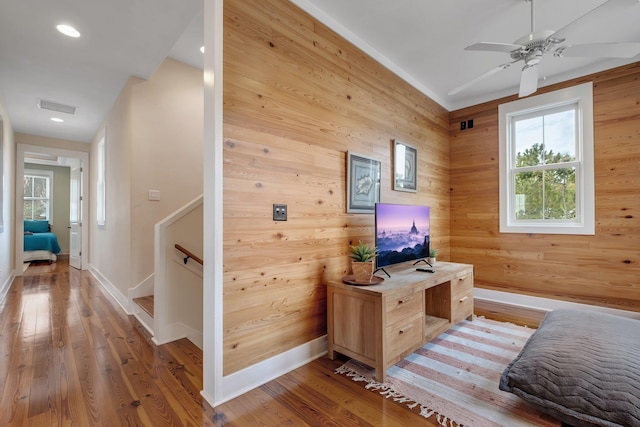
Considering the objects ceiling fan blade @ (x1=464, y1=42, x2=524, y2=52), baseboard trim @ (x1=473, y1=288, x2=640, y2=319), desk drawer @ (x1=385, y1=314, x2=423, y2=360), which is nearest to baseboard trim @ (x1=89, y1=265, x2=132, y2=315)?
desk drawer @ (x1=385, y1=314, x2=423, y2=360)

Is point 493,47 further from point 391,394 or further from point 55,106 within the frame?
point 55,106

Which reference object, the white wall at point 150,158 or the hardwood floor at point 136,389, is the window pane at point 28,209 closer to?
the white wall at point 150,158

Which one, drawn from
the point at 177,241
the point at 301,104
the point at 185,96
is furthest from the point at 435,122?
the point at 177,241

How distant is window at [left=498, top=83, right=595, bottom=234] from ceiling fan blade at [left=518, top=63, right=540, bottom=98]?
1312 mm

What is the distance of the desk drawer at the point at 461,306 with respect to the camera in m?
2.74

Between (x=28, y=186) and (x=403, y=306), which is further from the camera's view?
(x=28, y=186)

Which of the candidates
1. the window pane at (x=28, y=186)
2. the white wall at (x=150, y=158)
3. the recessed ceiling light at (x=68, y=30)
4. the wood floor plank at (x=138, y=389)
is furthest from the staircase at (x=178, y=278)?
the window pane at (x=28, y=186)

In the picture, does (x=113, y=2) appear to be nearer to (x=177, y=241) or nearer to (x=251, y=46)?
(x=251, y=46)

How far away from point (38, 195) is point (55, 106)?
536 cm

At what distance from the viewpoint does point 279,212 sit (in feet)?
6.76

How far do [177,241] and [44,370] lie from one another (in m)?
1.22

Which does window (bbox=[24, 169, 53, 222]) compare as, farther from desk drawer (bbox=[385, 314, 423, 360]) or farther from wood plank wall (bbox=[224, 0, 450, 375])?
desk drawer (bbox=[385, 314, 423, 360])

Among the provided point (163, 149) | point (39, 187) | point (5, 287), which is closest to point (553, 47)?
point (163, 149)

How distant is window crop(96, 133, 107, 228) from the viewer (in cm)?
447
